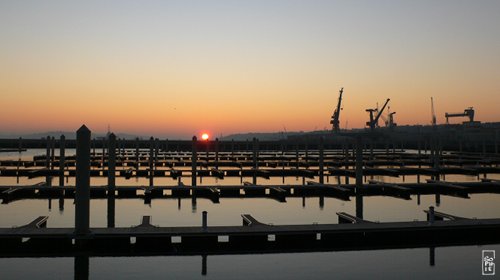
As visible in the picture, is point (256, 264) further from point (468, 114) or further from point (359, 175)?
point (468, 114)

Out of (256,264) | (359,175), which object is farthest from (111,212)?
(359,175)

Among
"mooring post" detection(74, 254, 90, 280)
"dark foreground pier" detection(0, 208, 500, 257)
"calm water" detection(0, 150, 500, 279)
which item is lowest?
"calm water" detection(0, 150, 500, 279)

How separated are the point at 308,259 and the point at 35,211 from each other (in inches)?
581

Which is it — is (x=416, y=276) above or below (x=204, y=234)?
below

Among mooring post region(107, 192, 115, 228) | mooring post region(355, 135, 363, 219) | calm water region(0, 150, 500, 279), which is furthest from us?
mooring post region(355, 135, 363, 219)

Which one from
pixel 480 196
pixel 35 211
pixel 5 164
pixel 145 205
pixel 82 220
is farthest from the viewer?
pixel 5 164

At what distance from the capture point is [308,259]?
15.7 m

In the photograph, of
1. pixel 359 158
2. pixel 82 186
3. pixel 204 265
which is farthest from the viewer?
pixel 359 158

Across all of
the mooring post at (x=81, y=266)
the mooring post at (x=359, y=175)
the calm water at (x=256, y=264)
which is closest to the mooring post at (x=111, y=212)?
the calm water at (x=256, y=264)

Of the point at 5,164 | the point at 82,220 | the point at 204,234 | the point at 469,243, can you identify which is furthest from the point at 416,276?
the point at 5,164

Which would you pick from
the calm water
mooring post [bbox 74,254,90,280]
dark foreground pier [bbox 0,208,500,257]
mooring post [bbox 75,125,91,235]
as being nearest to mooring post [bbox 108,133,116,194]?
the calm water

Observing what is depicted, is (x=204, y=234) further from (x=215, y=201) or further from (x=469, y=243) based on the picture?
(x=215, y=201)

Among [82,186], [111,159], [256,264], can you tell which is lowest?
[256,264]

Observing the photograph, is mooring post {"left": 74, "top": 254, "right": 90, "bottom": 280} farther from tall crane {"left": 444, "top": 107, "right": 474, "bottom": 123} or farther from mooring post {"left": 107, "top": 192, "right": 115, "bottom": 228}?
tall crane {"left": 444, "top": 107, "right": 474, "bottom": 123}
